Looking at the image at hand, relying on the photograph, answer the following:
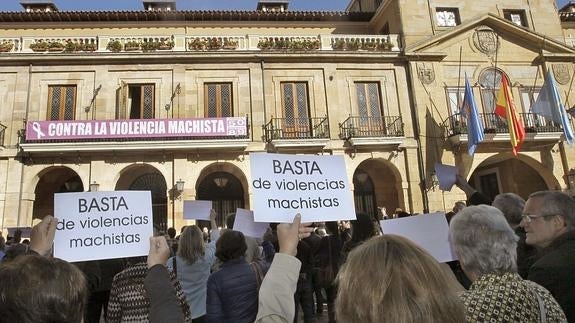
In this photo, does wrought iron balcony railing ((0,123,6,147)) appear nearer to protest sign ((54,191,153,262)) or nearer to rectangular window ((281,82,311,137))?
rectangular window ((281,82,311,137))

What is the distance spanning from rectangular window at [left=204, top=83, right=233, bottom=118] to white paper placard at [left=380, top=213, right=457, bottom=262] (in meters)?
15.1

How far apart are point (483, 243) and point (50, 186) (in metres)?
20.5

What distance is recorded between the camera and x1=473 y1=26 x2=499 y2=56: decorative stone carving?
20.7 metres

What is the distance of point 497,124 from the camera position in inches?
766

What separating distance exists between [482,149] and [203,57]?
13573mm

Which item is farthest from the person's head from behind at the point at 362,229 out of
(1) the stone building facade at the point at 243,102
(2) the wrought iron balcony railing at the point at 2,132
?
(2) the wrought iron balcony railing at the point at 2,132

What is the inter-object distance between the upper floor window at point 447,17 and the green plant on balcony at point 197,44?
466 inches

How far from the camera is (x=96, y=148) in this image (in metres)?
16.8

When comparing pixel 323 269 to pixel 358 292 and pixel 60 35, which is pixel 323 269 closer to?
pixel 358 292

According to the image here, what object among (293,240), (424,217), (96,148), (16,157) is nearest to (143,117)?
(96,148)

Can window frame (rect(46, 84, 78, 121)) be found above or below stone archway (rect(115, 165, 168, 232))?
above

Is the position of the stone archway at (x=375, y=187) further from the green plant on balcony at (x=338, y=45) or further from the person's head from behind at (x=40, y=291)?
the person's head from behind at (x=40, y=291)

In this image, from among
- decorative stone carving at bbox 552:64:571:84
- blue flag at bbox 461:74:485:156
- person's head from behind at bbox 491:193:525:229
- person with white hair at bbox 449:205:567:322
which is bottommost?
person with white hair at bbox 449:205:567:322

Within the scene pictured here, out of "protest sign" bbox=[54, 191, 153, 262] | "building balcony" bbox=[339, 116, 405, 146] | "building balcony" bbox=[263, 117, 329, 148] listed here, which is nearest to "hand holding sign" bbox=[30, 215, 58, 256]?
"protest sign" bbox=[54, 191, 153, 262]
